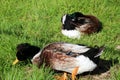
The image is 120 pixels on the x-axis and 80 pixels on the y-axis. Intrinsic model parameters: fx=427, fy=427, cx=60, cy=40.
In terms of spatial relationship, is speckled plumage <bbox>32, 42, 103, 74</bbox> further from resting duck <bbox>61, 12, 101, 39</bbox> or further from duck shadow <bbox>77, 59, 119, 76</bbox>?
resting duck <bbox>61, 12, 101, 39</bbox>

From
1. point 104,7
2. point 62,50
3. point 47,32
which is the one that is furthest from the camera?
point 104,7

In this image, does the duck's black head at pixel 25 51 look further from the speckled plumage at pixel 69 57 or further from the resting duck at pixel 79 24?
the resting duck at pixel 79 24

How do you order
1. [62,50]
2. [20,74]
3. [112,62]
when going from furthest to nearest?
[112,62]
[62,50]
[20,74]

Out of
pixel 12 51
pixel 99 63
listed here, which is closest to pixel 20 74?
pixel 12 51

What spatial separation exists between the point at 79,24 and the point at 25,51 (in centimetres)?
186

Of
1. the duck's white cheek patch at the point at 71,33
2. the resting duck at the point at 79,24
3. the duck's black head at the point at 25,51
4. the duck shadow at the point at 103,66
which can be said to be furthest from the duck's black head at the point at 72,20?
the duck's black head at the point at 25,51

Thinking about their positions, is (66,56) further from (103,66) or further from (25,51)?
(103,66)

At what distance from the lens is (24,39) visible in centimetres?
680

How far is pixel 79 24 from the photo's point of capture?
305 inches

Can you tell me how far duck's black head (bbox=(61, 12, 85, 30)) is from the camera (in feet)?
25.2

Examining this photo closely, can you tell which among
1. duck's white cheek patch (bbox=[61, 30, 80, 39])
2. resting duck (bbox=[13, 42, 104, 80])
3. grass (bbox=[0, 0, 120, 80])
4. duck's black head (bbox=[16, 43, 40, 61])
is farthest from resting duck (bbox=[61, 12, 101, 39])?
resting duck (bbox=[13, 42, 104, 80])

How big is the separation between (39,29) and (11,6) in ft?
4.31

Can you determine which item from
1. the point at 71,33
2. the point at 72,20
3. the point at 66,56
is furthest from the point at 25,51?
the point at 72,20

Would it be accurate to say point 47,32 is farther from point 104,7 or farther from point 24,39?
point 104,7
